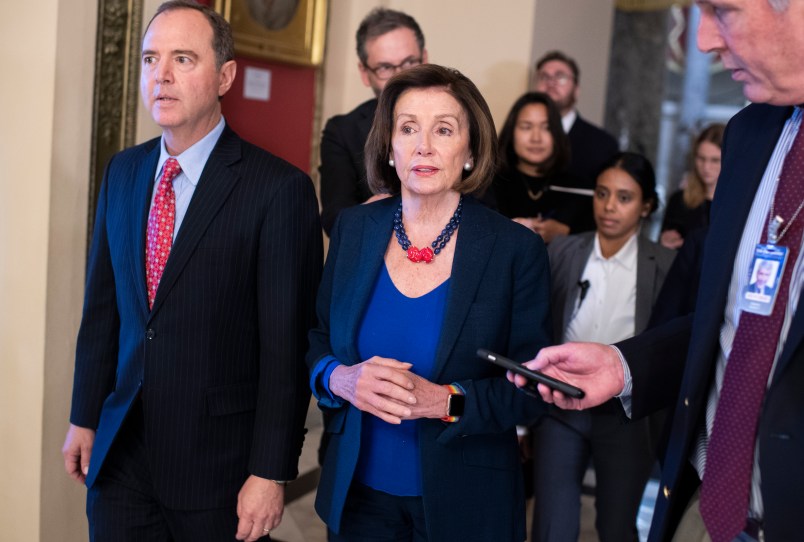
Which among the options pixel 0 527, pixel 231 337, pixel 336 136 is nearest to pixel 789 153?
pixel 231 337

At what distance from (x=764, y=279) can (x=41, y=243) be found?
101 inches

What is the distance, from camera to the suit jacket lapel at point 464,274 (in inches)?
83.1

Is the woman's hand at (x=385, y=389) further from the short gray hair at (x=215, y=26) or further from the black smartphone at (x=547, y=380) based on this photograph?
the short gray hair at (x=215, y=26)

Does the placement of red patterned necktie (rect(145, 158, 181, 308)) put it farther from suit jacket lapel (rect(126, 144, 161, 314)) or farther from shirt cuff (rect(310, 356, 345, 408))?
shirt cuff (rect(310, 356, 345, 408))

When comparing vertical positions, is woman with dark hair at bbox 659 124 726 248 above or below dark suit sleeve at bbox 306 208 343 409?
above

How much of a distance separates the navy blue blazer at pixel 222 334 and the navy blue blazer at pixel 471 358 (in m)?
0.11

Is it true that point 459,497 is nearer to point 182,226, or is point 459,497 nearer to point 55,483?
point 182,226

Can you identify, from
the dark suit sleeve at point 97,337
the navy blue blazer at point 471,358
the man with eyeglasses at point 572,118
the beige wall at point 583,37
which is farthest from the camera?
the beige wall at point 583,37

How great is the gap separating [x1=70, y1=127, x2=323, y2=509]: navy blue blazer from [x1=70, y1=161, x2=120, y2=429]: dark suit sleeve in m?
0.12

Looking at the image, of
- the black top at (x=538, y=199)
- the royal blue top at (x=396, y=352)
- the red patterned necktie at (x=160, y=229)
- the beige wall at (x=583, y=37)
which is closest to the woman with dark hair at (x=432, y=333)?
the royal blue top at (x=396, y=352)

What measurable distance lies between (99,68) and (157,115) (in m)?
1.14

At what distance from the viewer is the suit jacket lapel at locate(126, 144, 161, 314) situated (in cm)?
230

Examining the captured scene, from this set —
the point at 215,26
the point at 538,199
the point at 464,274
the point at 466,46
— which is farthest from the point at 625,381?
the point at 466,46

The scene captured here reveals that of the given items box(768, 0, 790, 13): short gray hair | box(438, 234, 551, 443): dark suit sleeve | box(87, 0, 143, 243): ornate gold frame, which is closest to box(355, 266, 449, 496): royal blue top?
box(438, 234, 551, 443): dark suit sleeve
